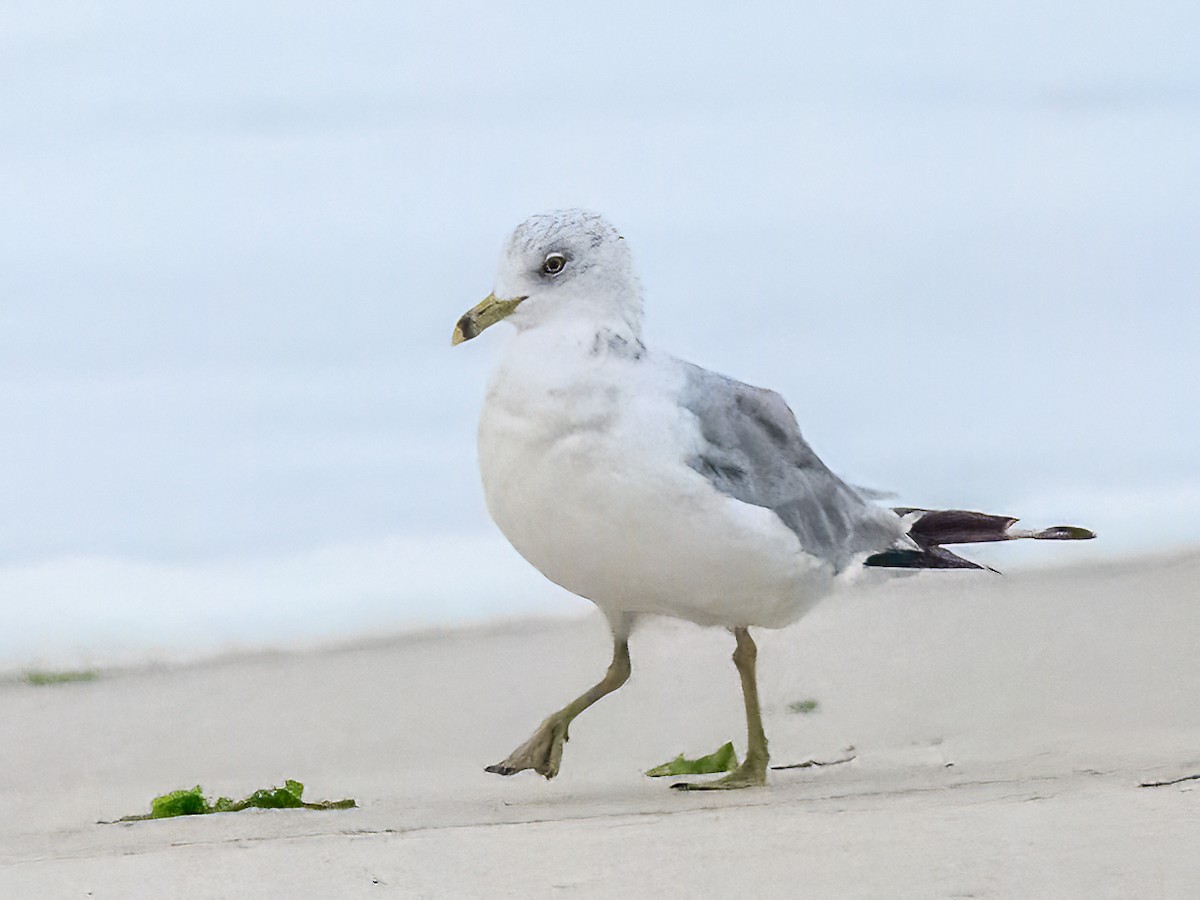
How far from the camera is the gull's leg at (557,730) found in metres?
2.08

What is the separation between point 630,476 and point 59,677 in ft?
3.82

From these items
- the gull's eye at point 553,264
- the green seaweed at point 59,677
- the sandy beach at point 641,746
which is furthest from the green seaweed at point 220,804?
the gull's eye at point 553,264

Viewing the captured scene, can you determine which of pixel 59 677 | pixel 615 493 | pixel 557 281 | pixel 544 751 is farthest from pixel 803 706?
pixel 59 677

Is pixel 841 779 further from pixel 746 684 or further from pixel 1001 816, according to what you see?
pixel 1001 816

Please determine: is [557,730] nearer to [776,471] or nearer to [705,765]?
[705,765]

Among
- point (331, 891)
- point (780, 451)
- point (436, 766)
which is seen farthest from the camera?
point (436, 766)

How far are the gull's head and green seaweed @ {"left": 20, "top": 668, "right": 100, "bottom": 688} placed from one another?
0.98 m

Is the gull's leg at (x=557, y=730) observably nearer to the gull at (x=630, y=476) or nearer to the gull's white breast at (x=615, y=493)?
the gull at (x=630, y=476)

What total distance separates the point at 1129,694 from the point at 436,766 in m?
1.05

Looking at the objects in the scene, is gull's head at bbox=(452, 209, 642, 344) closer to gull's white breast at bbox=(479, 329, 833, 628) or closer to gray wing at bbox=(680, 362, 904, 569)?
gull's white breast at bbox=(479, 329, 833, 628)

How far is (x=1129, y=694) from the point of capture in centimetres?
249

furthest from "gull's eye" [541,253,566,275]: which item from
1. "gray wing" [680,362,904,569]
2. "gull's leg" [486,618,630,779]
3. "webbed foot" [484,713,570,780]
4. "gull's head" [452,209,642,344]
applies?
"webbed foot" [484,713,570,780]

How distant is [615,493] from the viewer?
6.15ft

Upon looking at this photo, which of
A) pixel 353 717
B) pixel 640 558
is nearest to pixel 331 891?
pixel 640 558
